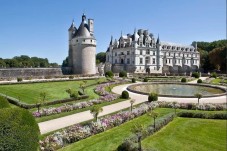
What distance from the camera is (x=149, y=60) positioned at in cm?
5625

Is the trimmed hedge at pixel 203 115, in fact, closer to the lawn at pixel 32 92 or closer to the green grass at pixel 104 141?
the green grass at pixel 104 141

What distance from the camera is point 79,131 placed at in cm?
924

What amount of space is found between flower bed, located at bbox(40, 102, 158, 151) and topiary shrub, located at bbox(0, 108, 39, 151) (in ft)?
5.81

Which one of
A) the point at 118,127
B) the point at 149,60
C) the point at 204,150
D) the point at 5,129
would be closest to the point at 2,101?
the point at 5,129

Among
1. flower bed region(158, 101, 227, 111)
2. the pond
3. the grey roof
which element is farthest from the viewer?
the grey roof

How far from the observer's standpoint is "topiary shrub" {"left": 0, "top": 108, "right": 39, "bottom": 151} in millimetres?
5570

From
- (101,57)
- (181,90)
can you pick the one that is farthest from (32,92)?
(101,57)

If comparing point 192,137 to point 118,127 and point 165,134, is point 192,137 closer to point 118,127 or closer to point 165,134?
point 165,134

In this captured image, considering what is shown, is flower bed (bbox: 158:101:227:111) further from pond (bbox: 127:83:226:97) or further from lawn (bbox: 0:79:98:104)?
lawn (bbox: 0:79:98:104)

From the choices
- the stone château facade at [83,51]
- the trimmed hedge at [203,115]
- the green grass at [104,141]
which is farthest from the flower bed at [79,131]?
the stone château facade at [83,51]

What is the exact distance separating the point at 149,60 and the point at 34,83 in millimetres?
34348

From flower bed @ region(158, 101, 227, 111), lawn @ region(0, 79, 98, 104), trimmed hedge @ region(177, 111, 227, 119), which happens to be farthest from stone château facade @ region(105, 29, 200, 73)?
trimmed hedge @ region(177, 111, 227, 119)

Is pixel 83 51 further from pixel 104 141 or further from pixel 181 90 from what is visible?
pixel 104 141

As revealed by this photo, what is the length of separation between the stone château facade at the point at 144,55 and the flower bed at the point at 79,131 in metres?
39.4
